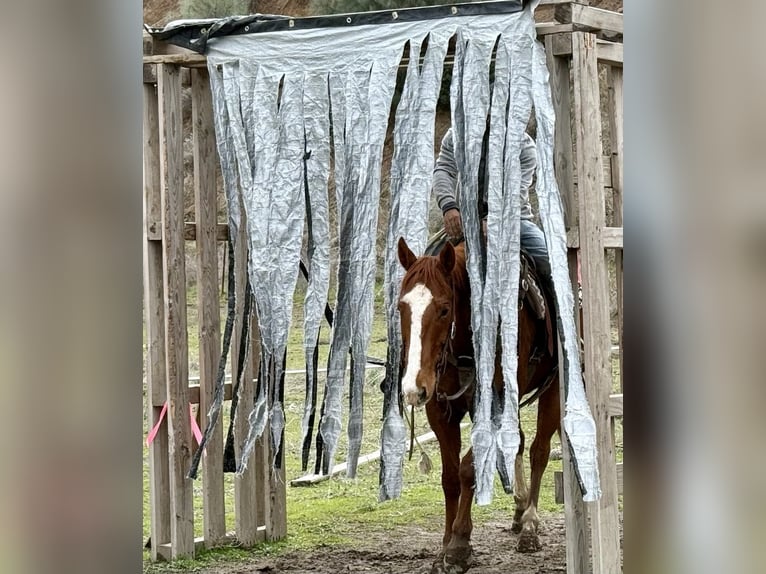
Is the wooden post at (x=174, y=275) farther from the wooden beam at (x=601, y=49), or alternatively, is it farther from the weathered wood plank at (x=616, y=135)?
the weathered wood plank at (x=616, y=135)

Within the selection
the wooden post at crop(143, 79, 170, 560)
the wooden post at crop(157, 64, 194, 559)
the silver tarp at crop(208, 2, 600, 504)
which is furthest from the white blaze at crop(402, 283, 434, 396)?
the wooden post at crop(143, 79, 170, 560)

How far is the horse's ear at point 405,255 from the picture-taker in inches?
180

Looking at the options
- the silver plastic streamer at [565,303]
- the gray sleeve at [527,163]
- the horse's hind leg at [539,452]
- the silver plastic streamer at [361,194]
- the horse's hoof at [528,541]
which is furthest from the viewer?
the horse's hoof at [528,541]

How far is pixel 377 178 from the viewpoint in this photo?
4512 millimetres

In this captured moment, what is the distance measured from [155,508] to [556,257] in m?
2.95

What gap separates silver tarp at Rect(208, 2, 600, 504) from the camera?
415 cm

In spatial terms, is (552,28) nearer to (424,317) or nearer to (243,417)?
(424,317)

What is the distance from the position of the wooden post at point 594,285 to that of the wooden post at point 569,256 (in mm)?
73

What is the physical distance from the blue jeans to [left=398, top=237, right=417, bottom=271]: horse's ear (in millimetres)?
957

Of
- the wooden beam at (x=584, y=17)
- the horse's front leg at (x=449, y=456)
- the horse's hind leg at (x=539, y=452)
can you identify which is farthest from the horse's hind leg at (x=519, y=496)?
Answer: the wooden beam at (x=584, y=17)

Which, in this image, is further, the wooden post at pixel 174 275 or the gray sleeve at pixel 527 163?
the wooden post at pixel 174 275

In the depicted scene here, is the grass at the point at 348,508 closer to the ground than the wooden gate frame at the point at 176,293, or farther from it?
closer to the ground

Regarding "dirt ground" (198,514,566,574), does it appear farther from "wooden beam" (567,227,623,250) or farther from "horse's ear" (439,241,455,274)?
"wooden beam" (567,227,623,250)
